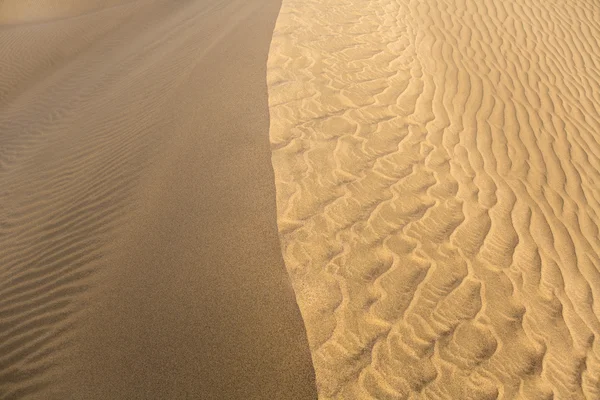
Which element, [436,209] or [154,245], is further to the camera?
[436,209]

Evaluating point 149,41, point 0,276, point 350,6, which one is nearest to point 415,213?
point 0,276

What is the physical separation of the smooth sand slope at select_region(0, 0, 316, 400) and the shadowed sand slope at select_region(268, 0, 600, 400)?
1.06 ft

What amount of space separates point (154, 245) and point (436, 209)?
2.72 m

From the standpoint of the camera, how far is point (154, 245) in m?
3.88

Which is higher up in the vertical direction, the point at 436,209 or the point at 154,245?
the point at 154,245

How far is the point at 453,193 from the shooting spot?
4590mm

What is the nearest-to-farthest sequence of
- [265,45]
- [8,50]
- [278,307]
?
[278,307]
[265,45]
[8,50]

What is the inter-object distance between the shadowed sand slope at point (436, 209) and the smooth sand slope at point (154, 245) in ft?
1.06

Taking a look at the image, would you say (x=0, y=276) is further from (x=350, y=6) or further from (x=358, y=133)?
(x=350, y=6)

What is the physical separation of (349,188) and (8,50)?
40.0 feet

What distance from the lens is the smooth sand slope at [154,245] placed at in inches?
119

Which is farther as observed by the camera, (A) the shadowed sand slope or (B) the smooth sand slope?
(A) the shadowed sand slope

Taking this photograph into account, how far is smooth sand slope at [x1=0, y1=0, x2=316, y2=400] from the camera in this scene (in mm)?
3012

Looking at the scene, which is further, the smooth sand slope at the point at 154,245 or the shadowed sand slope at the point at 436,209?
the shadowed sand slope at the point at 436,209
